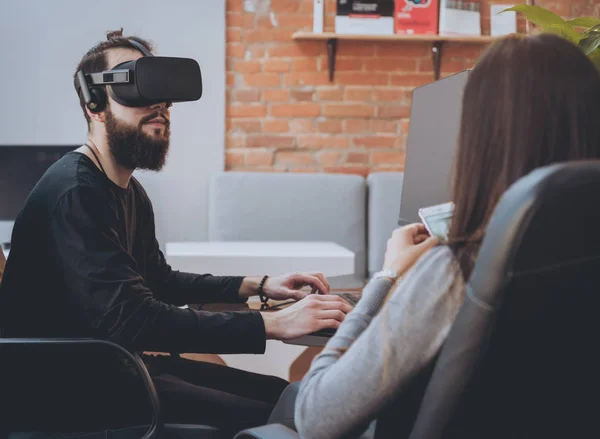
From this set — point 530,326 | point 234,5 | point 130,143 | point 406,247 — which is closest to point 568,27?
point 406,247

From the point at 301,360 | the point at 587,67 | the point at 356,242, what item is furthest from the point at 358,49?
the point at 587,67

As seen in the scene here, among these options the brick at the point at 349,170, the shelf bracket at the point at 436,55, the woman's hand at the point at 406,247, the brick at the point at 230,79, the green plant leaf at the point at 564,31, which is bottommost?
the brick at the point at 349,170

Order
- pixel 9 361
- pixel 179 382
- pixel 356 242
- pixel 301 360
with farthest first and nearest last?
pixel 356 242, pixel 301 360, pixel 179 382, pixel 9 361

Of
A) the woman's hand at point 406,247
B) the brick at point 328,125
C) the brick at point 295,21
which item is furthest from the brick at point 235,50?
the woman's hand at point 406,247

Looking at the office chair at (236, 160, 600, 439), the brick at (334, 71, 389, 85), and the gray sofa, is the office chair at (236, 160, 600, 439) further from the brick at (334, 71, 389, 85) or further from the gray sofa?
the brick at (334, 71, 389, 85)

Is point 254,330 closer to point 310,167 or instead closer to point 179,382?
point 179,382

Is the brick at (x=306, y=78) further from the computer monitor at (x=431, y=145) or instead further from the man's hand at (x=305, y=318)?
the man's hand at (x=305, y=318)

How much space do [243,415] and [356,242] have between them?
88.0 inches

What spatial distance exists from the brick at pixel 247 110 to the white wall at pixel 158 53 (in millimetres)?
54

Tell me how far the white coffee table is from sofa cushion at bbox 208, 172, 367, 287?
85cm

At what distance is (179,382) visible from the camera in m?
1.48

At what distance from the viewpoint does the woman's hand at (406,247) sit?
3.08 ft

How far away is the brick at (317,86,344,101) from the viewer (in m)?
3.75

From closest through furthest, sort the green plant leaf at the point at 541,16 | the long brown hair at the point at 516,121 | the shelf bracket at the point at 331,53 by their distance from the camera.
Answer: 1. the long brown hair at the point at 516,121
2. the green plant leaf at the point at 541,16
3. the shelf bracket at the point at 331,53
